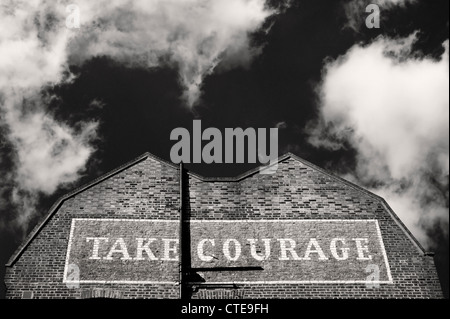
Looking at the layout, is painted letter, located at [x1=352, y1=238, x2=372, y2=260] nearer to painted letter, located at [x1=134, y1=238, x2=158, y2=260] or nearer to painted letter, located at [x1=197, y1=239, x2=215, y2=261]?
painted letter, located at [x1=197, y1=239, x2=215, y2=261]

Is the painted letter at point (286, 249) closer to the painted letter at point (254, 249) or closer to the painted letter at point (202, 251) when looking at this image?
the painted letter at point (254, 249)

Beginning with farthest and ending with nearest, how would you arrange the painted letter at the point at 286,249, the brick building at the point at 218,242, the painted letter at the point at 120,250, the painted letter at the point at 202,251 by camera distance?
the painted letter at the point at 286,249, the painted letter at the point at 202,251, the painted letter at the point at 120,250, the brick building at the point at 218,242

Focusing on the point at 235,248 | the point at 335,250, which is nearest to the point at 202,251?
the point at 235,248

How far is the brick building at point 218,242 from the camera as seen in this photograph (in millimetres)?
13109

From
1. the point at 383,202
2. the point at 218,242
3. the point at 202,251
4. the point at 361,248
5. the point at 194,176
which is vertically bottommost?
the point at 202,251

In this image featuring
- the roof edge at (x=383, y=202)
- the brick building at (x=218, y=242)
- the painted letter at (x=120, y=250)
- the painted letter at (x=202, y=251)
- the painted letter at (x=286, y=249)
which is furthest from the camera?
the roof edge at (x=383, y=202)

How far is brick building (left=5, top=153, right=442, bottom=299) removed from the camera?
43.0 ft

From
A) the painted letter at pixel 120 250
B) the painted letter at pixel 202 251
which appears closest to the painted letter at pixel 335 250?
the painted letter at pixel 202 251

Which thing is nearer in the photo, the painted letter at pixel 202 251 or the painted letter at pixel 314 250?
the painted letter at pixel 202 251

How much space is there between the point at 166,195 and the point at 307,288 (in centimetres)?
463

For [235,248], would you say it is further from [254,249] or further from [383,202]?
[383,202]

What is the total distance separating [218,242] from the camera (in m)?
14.0
